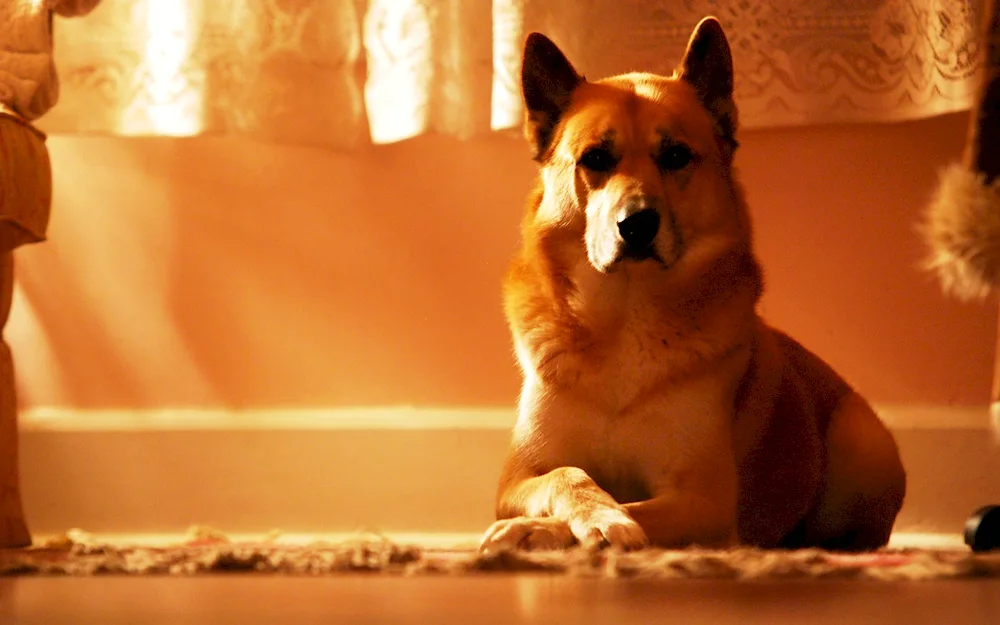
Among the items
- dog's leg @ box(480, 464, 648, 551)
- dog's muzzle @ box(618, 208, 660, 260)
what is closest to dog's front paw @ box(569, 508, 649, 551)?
dog's leg @ box(480, 464, 648, 551)

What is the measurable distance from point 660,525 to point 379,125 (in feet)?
3.78

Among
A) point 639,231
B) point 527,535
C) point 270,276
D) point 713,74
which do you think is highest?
point 713,74

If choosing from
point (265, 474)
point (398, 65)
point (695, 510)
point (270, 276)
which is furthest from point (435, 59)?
point (695, 510)

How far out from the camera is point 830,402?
1931mm

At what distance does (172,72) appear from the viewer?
7.31 ft

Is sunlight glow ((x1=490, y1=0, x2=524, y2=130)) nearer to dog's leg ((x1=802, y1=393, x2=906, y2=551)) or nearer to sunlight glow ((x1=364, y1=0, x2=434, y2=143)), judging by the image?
sunlight glow ((x1=364, y1=0, x2=434, y2=143))

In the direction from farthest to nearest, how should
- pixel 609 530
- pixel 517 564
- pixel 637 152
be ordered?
pixel 637 152 < pixel 609 530 < pixel 517 564

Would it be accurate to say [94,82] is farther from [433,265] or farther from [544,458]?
[544,458]

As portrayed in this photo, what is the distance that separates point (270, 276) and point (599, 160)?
3.77 feet

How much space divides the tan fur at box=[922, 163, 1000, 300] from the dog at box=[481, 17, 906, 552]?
13.6 inches

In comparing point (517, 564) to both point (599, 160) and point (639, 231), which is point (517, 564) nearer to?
point (639, 231)

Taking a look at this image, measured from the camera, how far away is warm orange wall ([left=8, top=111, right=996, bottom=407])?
2535 mm

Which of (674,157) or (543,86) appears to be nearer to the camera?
(674,157)

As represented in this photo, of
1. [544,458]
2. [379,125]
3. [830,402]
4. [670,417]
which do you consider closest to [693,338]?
[670,417]
